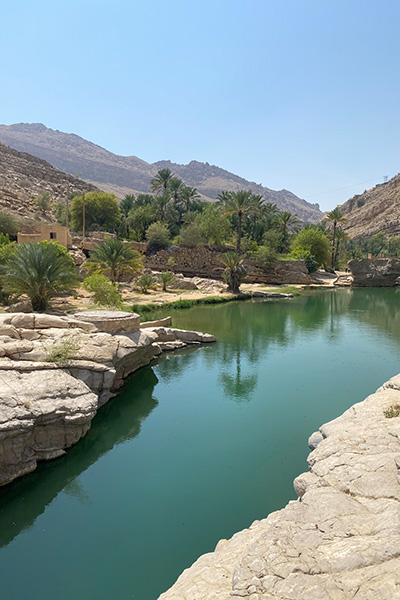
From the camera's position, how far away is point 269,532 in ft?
15.0

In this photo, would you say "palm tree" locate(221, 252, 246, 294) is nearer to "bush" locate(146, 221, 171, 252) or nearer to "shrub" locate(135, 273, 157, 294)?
"shrub" locate(135, 273, 157, 294)

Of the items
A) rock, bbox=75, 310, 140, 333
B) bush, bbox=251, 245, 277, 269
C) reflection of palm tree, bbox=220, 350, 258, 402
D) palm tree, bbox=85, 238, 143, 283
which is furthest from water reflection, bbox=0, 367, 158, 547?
bush, bbox=251, 245, 277, 269

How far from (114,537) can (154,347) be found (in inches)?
408

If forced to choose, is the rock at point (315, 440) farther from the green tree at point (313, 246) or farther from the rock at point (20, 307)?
the green tree at point (313, 246)

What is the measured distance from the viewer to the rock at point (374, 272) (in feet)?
172

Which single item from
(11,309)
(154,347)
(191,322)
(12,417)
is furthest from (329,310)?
(12,417)

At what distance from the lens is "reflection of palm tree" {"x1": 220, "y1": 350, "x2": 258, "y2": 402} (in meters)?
13.7

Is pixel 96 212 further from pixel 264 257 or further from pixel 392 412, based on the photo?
pixel 392 412

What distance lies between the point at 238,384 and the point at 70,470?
23.9ft

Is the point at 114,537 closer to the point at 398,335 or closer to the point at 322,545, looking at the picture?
the point at 322,545

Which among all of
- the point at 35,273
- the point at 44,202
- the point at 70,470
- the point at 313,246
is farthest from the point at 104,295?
the point at 44,202

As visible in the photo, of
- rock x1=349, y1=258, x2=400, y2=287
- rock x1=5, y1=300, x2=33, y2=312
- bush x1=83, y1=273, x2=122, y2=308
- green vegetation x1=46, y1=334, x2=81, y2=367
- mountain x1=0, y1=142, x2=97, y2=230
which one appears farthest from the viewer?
mountain x1=0, y1=142, x2=97, y2=230

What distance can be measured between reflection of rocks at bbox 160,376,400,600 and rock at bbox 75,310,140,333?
375 inches

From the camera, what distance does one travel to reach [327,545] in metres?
4.07
